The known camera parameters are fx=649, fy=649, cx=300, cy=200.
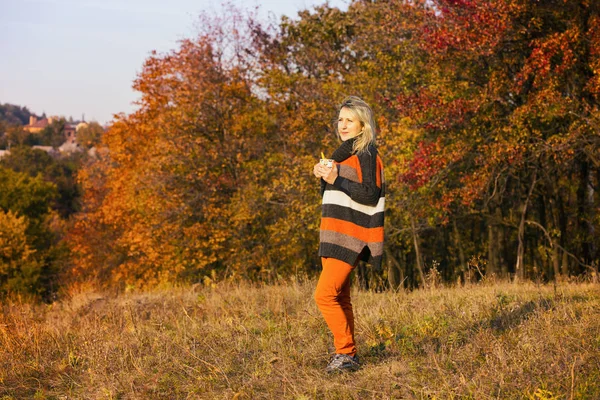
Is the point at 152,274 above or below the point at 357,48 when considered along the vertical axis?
below

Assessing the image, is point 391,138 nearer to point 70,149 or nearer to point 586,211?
point 586,211

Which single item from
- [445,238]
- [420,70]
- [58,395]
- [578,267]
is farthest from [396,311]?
[445,238]

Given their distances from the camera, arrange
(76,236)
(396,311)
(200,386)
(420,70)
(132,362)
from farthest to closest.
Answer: (76,236) < (420,70) < (396,311) < (132,362) < (200,386)

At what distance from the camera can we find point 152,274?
2448 cm

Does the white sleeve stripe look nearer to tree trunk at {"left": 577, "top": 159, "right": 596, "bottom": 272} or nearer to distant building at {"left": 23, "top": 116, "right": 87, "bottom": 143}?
tree trunk at {"left": 577, "top": 159, "right": 596, "bottom": 272}

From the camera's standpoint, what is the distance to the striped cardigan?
14.6 feet

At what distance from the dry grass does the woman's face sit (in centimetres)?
166

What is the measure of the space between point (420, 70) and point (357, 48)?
3249mm

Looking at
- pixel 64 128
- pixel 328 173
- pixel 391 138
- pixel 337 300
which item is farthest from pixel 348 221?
pixel 64 128

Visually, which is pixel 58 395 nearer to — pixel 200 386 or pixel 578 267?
pixel 200 386

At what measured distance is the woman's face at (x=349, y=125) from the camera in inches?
182

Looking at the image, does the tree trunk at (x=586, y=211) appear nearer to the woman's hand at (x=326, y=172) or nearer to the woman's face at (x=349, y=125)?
the woman's face at (x=349, y=125)

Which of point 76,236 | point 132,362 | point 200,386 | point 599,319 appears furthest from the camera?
point 76,236

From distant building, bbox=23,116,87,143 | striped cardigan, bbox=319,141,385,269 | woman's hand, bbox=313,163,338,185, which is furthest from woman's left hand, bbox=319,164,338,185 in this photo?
distant building, bbox=23,116,87,143
